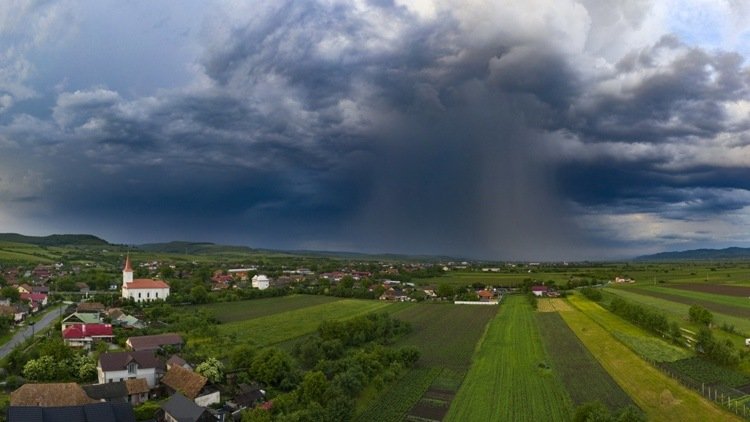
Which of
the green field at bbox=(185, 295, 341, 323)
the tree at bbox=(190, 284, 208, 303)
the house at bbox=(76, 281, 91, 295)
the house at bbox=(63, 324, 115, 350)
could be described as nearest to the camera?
the house at bbox=(63, 324, 115, 350)

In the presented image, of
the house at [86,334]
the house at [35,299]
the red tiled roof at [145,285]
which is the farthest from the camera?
the red tiled roof at [145,285]

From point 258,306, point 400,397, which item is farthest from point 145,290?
point 400,397

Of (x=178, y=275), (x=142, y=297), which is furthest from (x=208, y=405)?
(x=178, y=275)

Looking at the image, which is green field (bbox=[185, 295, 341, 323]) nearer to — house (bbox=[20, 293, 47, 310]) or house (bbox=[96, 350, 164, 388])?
house (bbox=[20, 293, 47, 310])

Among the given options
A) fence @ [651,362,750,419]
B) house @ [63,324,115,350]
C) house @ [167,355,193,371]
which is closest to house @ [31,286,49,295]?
house @ [63,324,115,350]

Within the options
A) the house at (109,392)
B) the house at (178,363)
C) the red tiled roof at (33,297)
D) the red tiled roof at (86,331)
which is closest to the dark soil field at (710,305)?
the house at (178,363)

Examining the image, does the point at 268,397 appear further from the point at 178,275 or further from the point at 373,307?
the point at 178,275

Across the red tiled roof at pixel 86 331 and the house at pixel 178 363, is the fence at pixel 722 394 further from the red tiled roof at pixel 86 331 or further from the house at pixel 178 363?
the red tiled roof at pixel 86 331

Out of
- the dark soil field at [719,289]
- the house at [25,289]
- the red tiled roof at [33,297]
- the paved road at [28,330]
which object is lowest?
the paved road at [28,330]
